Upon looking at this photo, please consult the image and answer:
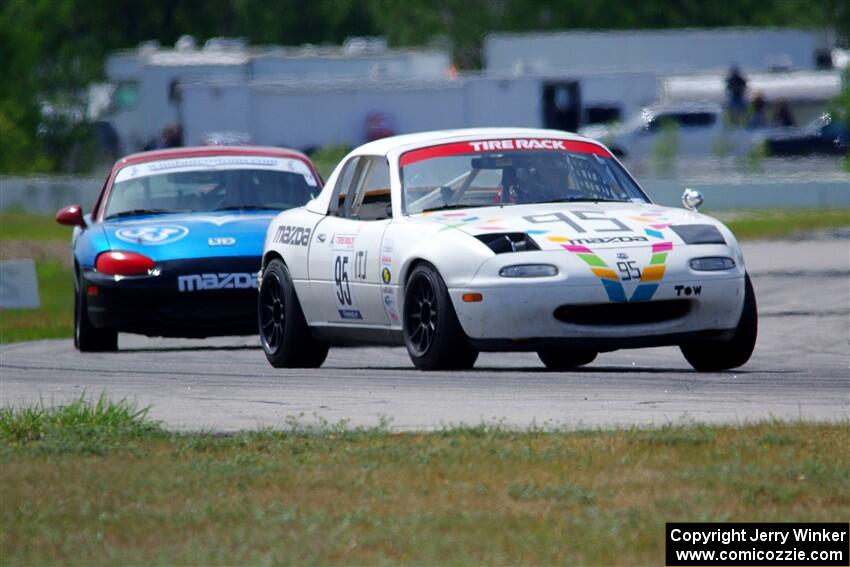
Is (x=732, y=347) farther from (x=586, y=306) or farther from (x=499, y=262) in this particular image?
(x=499, y=262)

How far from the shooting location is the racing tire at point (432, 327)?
9570 millimetres

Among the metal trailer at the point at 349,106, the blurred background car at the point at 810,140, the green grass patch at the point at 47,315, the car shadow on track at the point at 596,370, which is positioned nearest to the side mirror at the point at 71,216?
the green grass patch at the point at 47,315

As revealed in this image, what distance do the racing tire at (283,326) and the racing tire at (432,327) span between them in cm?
129

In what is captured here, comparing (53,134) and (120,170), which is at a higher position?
(120,170)

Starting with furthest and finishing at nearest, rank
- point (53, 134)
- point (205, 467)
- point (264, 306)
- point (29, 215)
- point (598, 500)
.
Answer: point (53, 134)
point (29, 215)
point (264, 306)
point (205, 467)
point (598, 500)

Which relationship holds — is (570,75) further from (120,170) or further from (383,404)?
(383,404)

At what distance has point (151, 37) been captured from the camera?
87.0 meters

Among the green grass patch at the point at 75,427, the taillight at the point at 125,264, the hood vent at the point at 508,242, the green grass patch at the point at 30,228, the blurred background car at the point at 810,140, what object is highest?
the hood vent at the point at 508,242

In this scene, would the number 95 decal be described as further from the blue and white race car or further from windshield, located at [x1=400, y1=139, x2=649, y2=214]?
the blue and white race car

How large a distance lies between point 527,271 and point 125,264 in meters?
4.23

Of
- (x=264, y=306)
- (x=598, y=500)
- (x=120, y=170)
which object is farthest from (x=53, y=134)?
(x=598, y=500)

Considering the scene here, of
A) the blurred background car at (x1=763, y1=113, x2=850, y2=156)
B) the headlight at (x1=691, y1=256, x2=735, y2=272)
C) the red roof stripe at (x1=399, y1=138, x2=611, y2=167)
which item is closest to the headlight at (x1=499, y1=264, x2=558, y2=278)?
the headlight at (x1=691, y1=256, x2=735, y2=272)

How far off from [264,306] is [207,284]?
3.83ft

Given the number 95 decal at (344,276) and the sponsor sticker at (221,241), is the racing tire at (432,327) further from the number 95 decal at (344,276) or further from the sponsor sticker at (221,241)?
the sponsor sticker at (221,241)
